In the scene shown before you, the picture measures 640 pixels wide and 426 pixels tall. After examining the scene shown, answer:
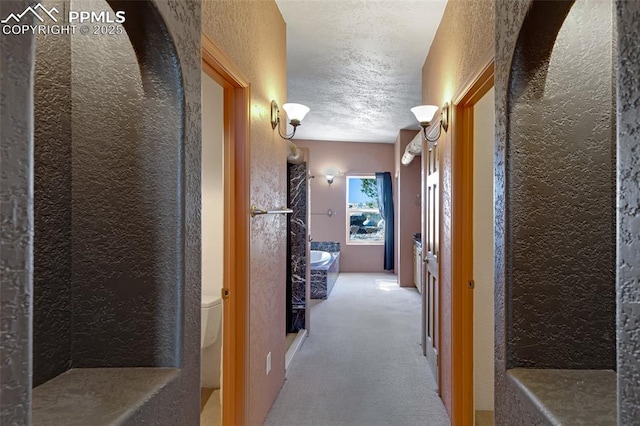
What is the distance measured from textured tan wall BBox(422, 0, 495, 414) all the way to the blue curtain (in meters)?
4.60

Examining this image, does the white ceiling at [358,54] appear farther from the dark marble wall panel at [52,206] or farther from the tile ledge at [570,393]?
the tile ledge at [570,393]

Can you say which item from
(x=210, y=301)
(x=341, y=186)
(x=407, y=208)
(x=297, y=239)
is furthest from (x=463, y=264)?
(x=341, y=186)

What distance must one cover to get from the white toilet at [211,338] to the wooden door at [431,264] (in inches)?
63.0

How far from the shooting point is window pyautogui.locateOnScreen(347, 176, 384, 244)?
318 inches

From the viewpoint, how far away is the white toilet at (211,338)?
246 cm

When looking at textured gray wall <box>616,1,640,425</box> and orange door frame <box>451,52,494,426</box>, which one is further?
orange door frame <box>451,52,494,426</box>

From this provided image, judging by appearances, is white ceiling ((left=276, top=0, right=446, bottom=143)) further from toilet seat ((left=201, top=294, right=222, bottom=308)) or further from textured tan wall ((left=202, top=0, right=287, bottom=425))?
toilet seat ((left=201, top=294, right=222, bottom=308))

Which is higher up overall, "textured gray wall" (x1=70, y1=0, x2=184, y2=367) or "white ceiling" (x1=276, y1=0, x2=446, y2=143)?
"white ceiling" (x1=276, y1=0, x2=446, y2=143)

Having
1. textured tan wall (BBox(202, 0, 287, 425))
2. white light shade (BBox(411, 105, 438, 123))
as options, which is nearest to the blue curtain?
white light shade (BBox(411, 105, 438, 123))

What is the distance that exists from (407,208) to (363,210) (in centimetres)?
138

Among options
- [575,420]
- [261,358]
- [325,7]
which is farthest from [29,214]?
[325,7]

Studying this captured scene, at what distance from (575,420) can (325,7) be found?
104 inches

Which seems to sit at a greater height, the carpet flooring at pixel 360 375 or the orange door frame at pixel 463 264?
the orange door frame at pixel 463 264

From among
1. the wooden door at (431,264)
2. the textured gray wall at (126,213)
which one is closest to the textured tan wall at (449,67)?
the wooden door at (431,264)
